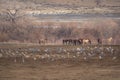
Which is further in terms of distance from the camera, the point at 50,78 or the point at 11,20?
the point at 11,20

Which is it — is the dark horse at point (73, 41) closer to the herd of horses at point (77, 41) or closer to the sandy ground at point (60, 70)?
the herd of horses at point (77, 41)

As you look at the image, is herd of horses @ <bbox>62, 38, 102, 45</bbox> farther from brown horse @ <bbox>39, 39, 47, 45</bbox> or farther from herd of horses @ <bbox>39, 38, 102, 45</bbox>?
brown horse @ <bbox>39, 39, 47, 45</bbox>

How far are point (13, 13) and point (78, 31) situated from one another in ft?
3.44

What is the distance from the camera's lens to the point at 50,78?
213 inches

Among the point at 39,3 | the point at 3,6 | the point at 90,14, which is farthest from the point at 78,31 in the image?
the point at 3,6

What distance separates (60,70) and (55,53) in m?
0.30

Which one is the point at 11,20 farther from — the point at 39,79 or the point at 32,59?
the point at 39,79

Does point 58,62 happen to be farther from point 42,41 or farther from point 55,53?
point 42,41

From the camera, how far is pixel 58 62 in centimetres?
568

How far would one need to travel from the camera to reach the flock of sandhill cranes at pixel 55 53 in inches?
226

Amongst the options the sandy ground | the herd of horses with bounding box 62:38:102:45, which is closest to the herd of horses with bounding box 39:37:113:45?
the herd of horses with bounding box 62:38:102:45

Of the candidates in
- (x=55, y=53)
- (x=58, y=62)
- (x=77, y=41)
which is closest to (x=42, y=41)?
(x=55, y=53)

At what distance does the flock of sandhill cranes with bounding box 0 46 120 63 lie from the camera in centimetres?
573

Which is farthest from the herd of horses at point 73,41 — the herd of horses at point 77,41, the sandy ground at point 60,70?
the sandy ground at point 60,70
